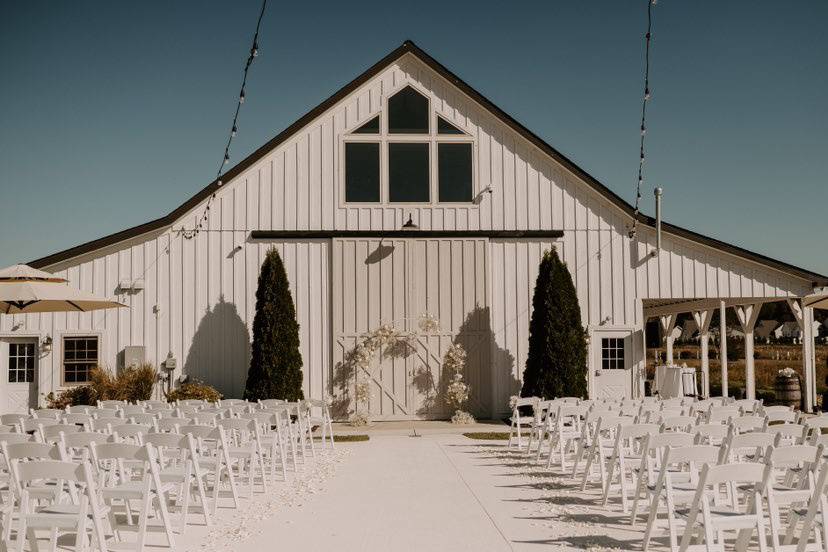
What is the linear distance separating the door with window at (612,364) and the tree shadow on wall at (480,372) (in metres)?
2.00

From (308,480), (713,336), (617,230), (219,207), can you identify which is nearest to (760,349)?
(713,336)

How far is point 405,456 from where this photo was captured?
1318 centimetres

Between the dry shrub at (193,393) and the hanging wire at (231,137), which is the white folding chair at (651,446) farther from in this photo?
the dry shrub at (193,393)

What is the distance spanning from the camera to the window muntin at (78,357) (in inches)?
719

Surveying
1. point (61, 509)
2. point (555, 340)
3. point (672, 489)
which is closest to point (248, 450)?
point (61, 509)

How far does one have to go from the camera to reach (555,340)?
1772 centimetres

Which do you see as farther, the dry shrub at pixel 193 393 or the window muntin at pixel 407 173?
the window muntin at pixel 407 173

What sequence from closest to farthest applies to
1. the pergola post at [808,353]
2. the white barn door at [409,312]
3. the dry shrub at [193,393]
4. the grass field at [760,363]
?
the dry shrub at [193,393] → the white barn door at [409,312] → the pergola post at [808,353] → the grass field at [760,363]

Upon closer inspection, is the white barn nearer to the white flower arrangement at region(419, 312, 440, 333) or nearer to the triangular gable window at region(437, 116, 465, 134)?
the triangular gable window at region(437, 116, 465, 134)

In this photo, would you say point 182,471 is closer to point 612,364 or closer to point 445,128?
point 445,128

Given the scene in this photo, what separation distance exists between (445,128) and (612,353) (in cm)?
658

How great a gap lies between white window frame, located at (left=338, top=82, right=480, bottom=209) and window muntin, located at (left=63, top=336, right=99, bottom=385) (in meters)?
6.47

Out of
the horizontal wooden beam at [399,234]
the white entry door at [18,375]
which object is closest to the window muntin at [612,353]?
the horizontal wooden beam at [399,234]

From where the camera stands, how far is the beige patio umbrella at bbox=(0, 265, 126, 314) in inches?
468
